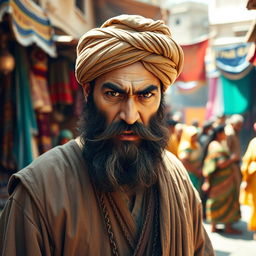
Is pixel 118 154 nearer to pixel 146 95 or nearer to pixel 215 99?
pixel 146 95

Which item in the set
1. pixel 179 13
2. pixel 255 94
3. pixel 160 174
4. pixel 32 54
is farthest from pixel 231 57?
pixel 179 13

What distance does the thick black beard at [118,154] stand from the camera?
1675 mm

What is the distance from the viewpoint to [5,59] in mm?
4602

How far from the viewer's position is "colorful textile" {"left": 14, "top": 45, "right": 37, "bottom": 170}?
16.5 feet

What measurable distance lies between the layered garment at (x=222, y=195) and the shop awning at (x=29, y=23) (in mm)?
3063

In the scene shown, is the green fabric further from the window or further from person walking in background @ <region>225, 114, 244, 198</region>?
the window

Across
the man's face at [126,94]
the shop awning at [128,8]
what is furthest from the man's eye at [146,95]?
the shop awning at [128,8]

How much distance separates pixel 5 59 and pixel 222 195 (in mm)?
4003

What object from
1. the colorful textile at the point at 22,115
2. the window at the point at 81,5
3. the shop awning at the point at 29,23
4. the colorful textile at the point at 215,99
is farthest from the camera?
the colorful textile at the point at 215,99

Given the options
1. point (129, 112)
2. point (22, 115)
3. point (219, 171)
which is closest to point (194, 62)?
point (219, 171)

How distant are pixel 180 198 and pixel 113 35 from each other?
0.85m

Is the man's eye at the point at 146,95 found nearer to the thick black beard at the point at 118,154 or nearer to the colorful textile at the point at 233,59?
the thick black beard at the point at 118,154

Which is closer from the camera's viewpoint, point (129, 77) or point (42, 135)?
point (129, 77)

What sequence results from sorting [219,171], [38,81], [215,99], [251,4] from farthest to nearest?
[215,99] → [219,171] → [38,81] → [251,4]
